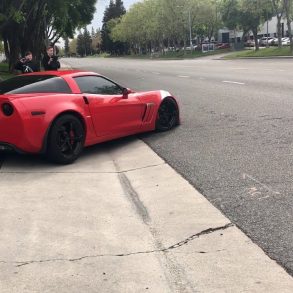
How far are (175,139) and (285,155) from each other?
228cm

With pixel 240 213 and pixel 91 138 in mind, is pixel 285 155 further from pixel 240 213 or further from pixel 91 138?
pixel 91 138

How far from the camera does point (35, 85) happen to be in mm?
7316

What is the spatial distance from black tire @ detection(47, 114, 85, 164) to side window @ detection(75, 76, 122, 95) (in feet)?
2.40

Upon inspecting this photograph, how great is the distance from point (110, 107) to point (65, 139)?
1.17 metres

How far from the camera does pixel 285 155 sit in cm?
676

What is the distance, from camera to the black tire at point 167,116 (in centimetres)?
938

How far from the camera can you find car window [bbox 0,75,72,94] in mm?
A: 7203

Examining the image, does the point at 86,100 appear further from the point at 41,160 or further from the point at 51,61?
the point at 51,61

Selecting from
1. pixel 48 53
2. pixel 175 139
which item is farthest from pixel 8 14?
pixel 175 139

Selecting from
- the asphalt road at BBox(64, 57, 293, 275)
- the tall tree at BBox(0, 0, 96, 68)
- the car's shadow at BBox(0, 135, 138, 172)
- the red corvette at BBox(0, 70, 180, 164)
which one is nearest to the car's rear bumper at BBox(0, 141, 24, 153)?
the red corvette at BBox(0, 70, 180, 164)

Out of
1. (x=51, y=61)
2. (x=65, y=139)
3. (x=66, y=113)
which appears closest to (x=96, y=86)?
(x=66, y=113)

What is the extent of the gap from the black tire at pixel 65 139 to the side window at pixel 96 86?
732mm

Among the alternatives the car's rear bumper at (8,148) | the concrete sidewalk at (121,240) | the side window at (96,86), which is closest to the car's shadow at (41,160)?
the car's rear bumper at (8,148)

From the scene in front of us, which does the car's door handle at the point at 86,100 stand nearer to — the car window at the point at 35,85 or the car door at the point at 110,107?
the car door at the point at 110,107
